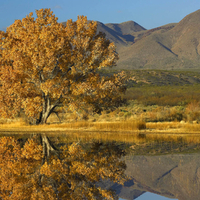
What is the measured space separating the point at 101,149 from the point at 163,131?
860 centimetres

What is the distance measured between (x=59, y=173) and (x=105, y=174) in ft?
3.77

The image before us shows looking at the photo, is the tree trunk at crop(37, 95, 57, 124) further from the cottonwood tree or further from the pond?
the pond

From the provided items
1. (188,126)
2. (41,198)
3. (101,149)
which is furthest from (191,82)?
(41,198)

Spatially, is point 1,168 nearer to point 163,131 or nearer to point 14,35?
point 163,131

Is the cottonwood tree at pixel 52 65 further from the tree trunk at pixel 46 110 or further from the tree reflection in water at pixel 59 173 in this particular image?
the tree reflection in water at pixel 59 173

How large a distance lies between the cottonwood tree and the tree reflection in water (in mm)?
10172

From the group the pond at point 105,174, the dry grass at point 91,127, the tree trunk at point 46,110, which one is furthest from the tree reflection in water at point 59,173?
the tree trunk at point 46,110

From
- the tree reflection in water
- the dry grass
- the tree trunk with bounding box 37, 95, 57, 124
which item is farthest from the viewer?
the tree trunk with bounding box 37, 95, 57, 124

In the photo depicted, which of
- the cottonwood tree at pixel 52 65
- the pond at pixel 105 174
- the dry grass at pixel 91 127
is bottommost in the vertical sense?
the dry grass at pixel 91 127

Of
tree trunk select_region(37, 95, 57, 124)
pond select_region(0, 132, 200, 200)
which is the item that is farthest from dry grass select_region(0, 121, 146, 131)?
pond select_region(0, 132, 200, 200)

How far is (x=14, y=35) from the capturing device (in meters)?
24.5

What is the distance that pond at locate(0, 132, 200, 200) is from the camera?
706 cm

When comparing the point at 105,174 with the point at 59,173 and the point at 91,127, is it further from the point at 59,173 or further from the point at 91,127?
the point at 91,127

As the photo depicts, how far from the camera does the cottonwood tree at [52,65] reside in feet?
73.5
